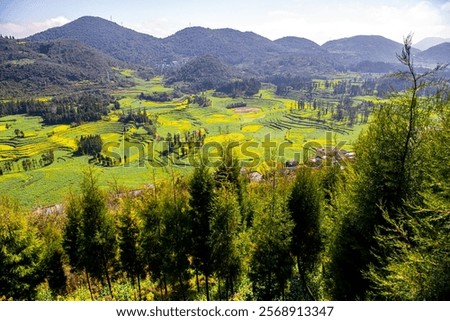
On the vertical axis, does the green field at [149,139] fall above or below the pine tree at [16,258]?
below

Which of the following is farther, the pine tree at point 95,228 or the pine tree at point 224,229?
the pine tree at point 95,228

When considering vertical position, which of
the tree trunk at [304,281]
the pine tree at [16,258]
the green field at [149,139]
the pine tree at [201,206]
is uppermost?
the pine tree at [201,206]

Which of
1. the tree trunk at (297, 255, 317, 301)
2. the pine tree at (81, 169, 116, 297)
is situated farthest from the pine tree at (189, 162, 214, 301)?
the pine tree at (81, 169, 116, 297)

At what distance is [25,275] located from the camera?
15562 millimetres

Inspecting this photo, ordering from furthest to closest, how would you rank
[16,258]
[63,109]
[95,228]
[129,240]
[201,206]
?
1. [63,109]
2. [129,240]
3. [95,228]
4. [16,258]
5. [201,206]

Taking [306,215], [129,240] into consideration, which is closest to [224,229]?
Result: [306,215]

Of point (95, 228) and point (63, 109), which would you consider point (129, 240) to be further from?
point (63, 109)

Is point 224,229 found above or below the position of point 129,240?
above

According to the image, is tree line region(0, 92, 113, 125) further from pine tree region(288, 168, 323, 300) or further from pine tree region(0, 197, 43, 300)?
pine tree region(288, 168, 323, 300)

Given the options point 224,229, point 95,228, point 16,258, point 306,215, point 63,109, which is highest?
point 224,229

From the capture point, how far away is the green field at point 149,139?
212ft

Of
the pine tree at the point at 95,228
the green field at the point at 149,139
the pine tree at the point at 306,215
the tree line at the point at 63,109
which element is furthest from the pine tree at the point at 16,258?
the tree line at the point at 63,109

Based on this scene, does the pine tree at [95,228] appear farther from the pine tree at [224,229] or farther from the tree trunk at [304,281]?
the tree trunk at [304,281]

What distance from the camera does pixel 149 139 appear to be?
91.4 metres
